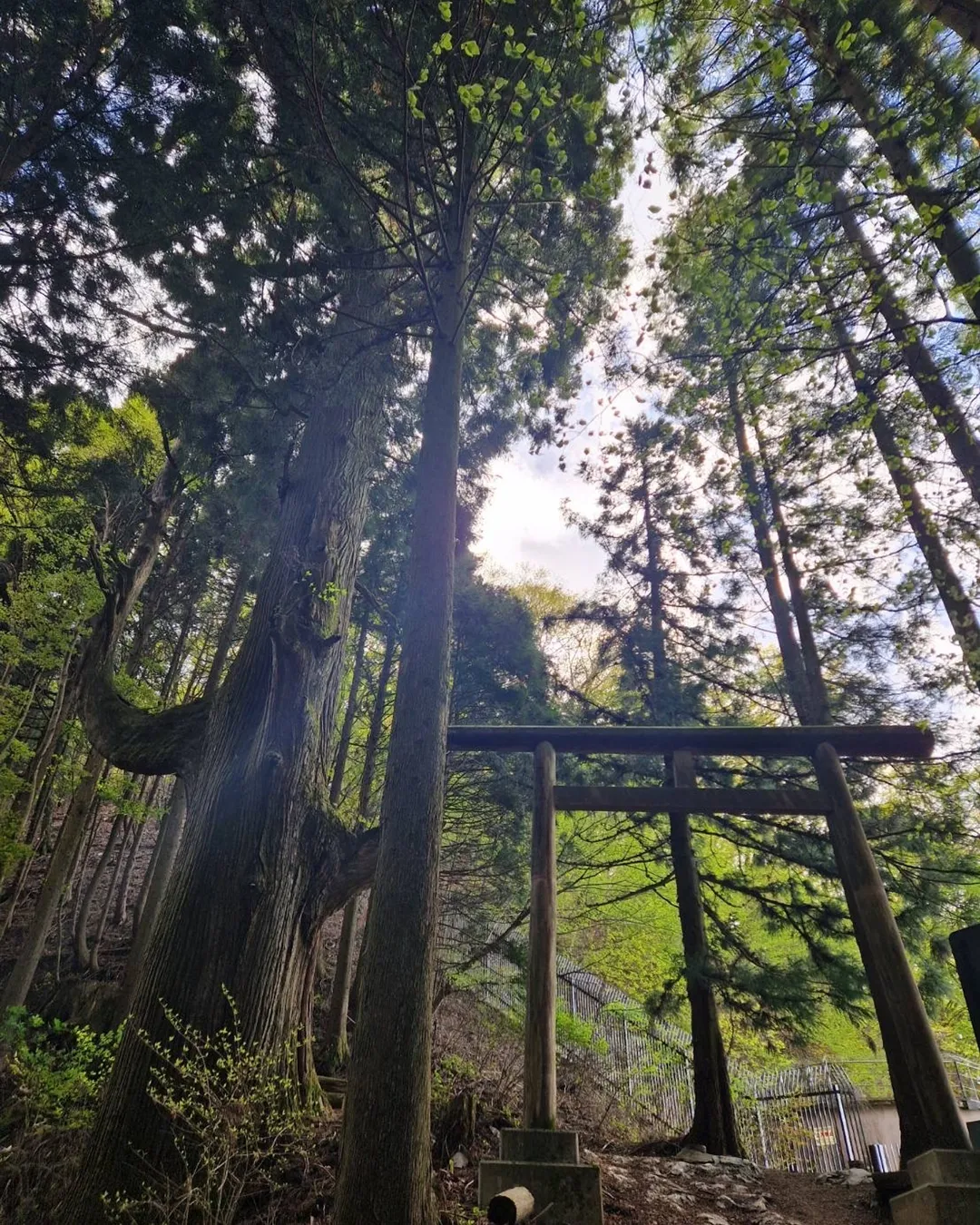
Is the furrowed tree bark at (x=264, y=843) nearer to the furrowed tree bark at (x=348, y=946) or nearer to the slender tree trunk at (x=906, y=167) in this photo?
the furrowed tree bark at (x=348, y=946)

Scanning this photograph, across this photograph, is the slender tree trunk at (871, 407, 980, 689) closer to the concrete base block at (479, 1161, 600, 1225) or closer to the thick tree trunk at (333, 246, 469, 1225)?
the thick tree trunk at (333, 246, 469, 1225)

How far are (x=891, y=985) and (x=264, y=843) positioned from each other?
3.56 meters

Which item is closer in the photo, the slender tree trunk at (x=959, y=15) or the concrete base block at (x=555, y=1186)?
the concrete base block at (x=555, y=1186)

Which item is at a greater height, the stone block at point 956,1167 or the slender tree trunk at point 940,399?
the slender tree trunk at point 940,399

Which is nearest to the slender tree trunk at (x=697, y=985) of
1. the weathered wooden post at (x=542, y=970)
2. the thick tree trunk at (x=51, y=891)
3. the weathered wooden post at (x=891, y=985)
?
the weathered wooden post at (x=891, y=985)

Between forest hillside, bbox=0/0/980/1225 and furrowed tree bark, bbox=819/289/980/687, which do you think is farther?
furrowed tree bark, bbox=819/289/980/687

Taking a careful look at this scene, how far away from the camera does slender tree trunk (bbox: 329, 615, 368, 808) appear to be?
754cm

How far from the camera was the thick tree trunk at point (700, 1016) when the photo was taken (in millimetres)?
4695

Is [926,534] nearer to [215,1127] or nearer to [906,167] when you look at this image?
[906,167]

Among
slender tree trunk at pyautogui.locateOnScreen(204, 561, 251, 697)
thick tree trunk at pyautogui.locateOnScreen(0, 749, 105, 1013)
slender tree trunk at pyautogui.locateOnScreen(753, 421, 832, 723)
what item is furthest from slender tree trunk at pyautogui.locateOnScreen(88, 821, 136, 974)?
slender tree trunk at pyautogui.locateOnScreen(753, 421, 832, 723)

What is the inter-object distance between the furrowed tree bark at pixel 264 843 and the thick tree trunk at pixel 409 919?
2.35 feet

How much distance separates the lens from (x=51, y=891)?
6.54 metres

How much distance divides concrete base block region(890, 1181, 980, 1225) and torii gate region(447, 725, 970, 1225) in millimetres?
419

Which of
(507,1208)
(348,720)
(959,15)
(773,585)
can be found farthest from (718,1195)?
(959,15)
